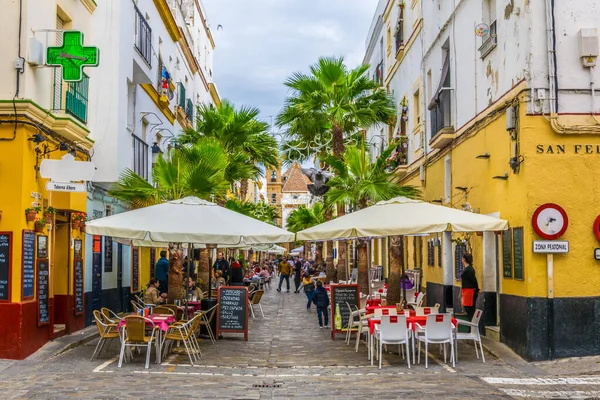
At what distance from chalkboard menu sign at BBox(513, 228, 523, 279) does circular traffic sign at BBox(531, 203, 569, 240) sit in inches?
18.4

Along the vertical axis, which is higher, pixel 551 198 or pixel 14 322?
pixel 551 198

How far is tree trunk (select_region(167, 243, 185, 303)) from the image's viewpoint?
54.5 ft

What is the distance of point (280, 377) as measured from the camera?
35.6ft

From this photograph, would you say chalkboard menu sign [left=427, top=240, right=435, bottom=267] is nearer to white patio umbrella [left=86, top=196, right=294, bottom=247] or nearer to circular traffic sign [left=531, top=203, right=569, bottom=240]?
white patio umbrella [left=86, top=196, right=294, bottom=247]

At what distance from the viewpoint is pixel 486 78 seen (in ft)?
48.4

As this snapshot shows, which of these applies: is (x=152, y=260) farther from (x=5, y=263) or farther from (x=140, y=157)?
(x=5, y=263)

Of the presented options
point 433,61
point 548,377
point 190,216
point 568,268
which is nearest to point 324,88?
point 433,61

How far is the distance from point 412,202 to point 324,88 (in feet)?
34.9

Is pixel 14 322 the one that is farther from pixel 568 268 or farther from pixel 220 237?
pixel 568 268

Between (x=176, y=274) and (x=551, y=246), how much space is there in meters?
8.47

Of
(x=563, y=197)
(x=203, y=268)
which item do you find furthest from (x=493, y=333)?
(x=203, y=268)

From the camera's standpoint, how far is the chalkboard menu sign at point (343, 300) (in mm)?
15930

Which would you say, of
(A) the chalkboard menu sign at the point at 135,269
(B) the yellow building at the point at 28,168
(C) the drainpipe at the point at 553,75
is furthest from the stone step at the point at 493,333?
(A) the chalkboard menu sign at the point at 135,269

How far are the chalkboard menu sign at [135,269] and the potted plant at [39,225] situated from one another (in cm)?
963
